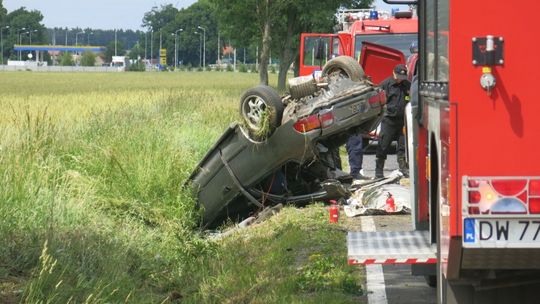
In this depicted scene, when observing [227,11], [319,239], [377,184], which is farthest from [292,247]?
[227,11]

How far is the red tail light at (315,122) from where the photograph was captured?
11781mm

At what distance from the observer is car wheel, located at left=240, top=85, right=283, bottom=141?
1177 centimetres

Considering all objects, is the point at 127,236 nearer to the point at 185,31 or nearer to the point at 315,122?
the point at 315,122

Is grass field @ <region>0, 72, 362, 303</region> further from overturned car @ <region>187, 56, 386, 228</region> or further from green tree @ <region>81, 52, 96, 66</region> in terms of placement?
green tree @ <region>81, 52, 96, 66</region>

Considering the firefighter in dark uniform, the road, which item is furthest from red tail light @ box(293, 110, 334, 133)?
the firefighter in dark uniform

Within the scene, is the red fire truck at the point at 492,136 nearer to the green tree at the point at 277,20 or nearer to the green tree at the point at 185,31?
the green tree at the point at 277,20

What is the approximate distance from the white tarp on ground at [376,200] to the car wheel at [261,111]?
52.5 inches

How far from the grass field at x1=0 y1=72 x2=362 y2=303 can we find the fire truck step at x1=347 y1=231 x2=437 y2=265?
2.74ft

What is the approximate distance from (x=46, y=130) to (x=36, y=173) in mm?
2582

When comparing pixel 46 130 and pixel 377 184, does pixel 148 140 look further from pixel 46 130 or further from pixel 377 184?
pixel 377 184

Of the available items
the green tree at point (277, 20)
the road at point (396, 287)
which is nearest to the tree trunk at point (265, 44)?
the green tree at point (277, 20)

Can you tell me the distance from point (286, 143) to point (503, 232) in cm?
710

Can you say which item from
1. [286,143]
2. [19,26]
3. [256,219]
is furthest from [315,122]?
[19,26]

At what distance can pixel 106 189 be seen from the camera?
13.0 metres
